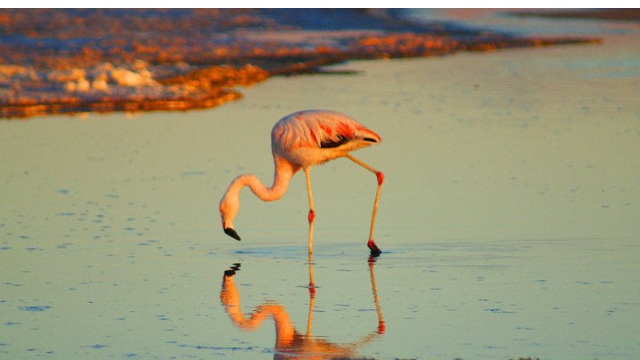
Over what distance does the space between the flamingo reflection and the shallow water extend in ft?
0.08

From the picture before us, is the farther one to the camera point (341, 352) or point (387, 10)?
point (387, 10)

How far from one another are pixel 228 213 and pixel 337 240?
0.93m

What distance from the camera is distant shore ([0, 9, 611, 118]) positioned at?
63.4 ft

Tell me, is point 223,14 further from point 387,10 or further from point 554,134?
point 554,134

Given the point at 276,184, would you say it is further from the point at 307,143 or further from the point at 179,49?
the point at 179,49

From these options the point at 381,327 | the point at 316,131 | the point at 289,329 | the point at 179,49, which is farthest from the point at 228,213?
the point at 179,49

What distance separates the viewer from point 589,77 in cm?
2145

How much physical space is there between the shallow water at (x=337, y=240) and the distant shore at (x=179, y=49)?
2627 millimetres

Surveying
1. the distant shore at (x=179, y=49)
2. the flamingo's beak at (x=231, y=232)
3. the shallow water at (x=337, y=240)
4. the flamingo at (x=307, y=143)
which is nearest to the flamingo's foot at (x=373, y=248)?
the shallow water at (x=337, y=240)

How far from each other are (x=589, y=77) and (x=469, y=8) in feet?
109

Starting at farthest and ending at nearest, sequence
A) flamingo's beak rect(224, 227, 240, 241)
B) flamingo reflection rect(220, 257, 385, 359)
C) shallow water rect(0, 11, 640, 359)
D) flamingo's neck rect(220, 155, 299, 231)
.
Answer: flamingo's neck rect(220, 155, 299, 231) → flamingo's beak rect(224, 227, 240, 241) → shallow water rect(0, 11, 640, 359) → flamingo reflection rect(220, 257, 385, 359)

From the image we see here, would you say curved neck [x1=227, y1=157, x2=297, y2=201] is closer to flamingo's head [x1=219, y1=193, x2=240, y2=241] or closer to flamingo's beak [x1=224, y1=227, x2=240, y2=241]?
flamingo's head [x1=219, y1=193, x2=240, y2=241]

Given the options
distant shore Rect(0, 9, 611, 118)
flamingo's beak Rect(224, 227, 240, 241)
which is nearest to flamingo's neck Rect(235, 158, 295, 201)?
flamingo's beak Rect(224, 227, 240, 241)

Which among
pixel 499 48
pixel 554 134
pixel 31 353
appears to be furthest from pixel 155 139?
pixel 499 48
